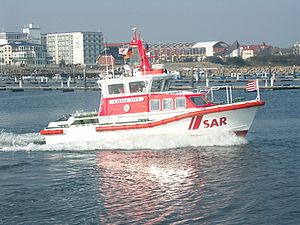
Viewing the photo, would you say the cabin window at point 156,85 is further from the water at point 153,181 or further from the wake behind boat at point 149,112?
the water at point 153,181

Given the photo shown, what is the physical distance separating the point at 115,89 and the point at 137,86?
3.73ft

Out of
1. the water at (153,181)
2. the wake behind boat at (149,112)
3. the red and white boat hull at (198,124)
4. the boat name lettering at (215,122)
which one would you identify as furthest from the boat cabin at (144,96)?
the water at (153,181)

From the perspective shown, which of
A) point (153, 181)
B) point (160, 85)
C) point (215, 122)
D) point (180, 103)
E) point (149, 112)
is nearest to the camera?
point (153, 181)

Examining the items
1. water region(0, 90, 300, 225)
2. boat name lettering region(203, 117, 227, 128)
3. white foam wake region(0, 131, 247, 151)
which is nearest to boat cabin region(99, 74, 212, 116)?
boat name lettering region(203, 117, 227, 128)

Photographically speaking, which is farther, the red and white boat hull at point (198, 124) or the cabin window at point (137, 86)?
the cabin window at point (137, 86)

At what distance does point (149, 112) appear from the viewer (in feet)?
90.0

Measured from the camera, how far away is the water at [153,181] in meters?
16.9

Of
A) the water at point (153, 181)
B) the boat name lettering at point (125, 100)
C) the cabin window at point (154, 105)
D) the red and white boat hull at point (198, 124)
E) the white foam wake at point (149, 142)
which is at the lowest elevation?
the water at point (153, 181)

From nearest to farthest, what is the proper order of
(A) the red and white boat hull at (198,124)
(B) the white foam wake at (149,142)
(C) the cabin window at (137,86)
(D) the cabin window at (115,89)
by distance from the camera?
(A) the red and white boat hull at (198,124) < (B) the white foam wake at (149,142) < (C) the cabin window at (137,86) < (D) the cabin window at (115,89)

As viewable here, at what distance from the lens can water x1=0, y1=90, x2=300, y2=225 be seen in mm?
16891

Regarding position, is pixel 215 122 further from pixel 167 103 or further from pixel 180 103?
pixel 167 103

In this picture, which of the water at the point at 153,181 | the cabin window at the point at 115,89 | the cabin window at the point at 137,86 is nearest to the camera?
the water at the point at 153,181

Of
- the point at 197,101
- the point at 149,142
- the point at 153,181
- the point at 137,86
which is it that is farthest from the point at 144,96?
the point at 153,181

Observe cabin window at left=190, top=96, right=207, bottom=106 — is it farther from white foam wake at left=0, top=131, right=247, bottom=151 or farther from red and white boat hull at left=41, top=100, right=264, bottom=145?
white foam wake at left=0, top=131, right=247, bottom=151
